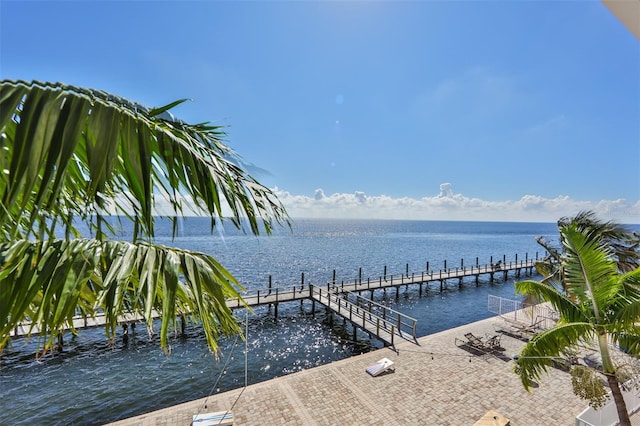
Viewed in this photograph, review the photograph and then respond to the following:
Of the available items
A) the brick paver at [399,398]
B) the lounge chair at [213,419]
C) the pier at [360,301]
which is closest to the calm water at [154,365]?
the pier at [360,301]

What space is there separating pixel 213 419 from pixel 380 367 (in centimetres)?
610

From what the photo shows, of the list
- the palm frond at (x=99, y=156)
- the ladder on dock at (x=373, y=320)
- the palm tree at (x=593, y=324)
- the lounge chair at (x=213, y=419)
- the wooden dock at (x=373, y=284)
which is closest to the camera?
the palm frond at (x=99, y=156)

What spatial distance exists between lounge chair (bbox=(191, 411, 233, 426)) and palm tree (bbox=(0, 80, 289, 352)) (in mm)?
7931

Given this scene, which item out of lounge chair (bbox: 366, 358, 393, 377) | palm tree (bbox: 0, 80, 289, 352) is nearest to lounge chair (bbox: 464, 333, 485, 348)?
lounge chair (bbox: 366, 358, 393, 377)

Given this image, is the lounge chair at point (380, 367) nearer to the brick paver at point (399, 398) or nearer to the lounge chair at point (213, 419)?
the brick paver at point (399, 398)

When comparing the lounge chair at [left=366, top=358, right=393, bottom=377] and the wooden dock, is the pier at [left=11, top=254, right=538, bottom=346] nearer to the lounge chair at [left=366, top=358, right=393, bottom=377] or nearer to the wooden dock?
the wooden dock

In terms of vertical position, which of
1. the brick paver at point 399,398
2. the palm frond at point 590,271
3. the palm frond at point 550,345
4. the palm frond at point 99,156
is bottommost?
the brick paver at point 399,398

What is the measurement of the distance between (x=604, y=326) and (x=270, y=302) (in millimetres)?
19388

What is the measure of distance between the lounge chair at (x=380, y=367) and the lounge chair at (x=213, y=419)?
5280mm

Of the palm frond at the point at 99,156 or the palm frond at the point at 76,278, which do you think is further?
the palm frond at the point at 76,278

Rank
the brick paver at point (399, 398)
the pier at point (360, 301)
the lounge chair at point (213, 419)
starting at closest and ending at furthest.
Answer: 1. the lounge chair at point (213, 419)
2. the brick paver at point (399, 398)
3. the pier at point (360, 301)

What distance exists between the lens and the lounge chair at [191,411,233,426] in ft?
27.1

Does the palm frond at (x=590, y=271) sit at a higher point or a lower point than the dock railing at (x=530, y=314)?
higher

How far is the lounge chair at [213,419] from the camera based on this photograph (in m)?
8.25
